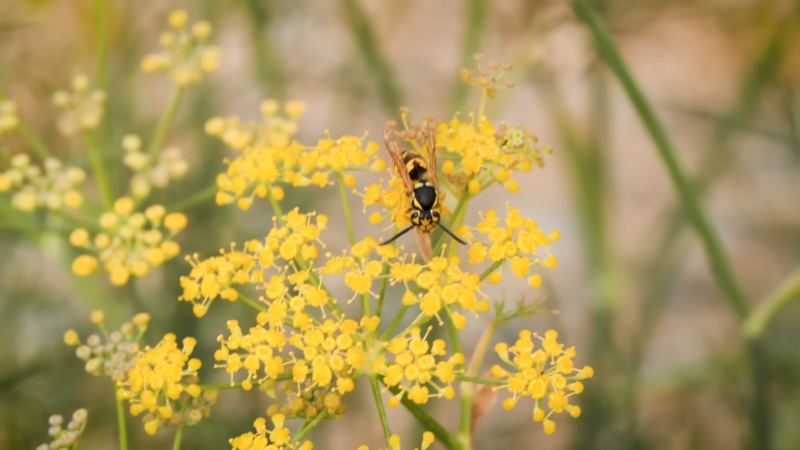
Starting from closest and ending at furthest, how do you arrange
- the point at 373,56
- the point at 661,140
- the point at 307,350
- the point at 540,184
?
the point at 307,350, the point at 661,140, the point at 373,56, the point at 540,184

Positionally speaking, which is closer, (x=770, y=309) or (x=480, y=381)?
(x=480, y=381)

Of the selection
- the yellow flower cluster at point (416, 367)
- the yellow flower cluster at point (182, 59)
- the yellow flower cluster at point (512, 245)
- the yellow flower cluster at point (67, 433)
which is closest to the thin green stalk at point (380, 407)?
the yellow flower cluster at point (416, 367)

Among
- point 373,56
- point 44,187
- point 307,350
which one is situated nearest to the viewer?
point 307,350

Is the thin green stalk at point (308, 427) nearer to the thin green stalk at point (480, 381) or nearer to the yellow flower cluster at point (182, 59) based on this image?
the thin green stalk at point (480, 381)

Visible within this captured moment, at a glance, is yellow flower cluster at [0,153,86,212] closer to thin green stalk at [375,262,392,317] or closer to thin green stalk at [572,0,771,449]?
thin green stalk at [375,262,392,317]

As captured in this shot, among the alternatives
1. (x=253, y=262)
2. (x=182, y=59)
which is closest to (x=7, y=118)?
(x=182, y=59)

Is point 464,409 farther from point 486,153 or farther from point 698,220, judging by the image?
point 698,220

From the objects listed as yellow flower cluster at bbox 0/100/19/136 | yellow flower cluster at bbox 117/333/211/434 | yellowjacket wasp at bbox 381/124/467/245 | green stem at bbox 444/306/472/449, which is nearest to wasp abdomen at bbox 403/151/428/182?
yellowjacket wasp at bbox 381/124/467/245
